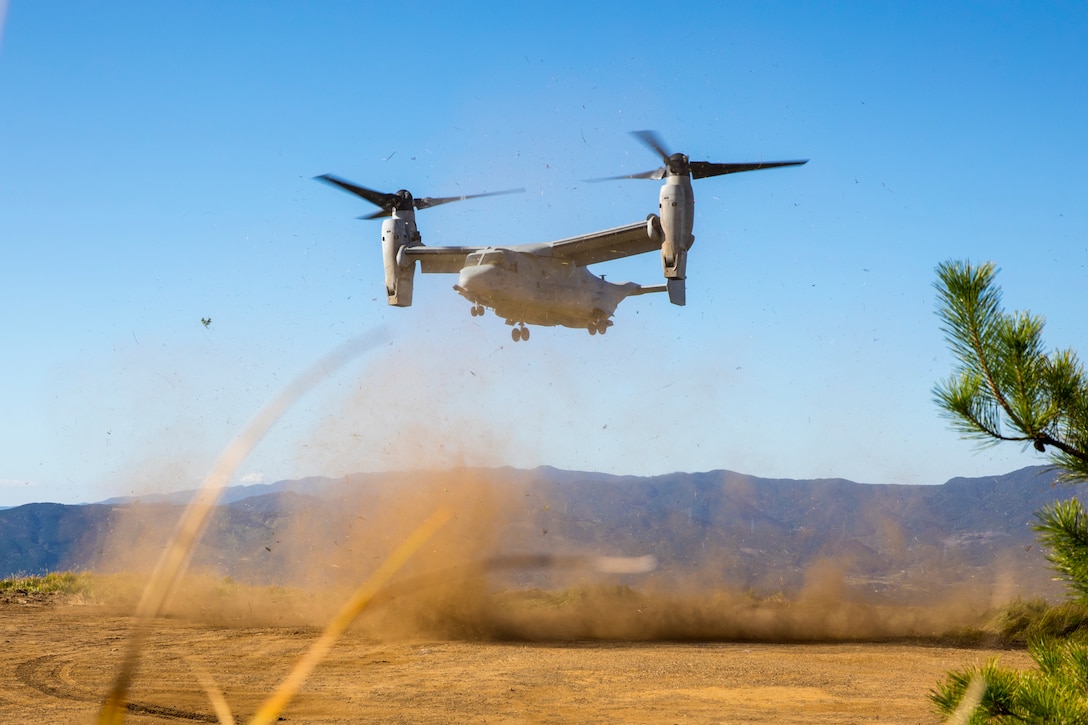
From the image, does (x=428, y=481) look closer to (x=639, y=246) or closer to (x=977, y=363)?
(x=639, y=246)

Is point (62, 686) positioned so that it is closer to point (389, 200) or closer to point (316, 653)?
point (316, 653)

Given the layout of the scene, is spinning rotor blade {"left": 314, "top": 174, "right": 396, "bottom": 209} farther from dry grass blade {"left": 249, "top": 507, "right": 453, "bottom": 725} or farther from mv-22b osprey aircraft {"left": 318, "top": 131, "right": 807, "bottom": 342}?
dry grass blade {"left": 249, "top": 507, "right": 453, "bottom": 725}

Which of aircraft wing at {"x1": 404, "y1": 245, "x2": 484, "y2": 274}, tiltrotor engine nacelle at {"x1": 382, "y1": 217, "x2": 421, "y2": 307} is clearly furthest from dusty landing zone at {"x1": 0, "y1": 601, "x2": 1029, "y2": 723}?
aircraft wing at {"x1": 404, "y1": 245, "x2": 484, "y2": 274}

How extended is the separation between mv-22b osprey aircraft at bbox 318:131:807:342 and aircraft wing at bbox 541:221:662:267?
32mm

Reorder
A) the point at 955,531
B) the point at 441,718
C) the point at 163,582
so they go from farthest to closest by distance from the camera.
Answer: the point at 955,531, the point at 441,718, the point at 163,582

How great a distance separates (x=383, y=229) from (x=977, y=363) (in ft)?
89.6

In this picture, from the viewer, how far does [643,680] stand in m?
17.0

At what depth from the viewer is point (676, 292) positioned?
24359 mm

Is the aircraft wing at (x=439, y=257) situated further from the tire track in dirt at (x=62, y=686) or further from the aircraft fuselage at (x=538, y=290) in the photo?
the tire track in dirt at (x=62, y=686)

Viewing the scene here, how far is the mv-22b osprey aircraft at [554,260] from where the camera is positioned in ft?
80.7

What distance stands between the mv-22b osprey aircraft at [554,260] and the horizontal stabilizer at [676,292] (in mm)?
27

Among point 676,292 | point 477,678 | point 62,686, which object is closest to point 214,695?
point 62,686

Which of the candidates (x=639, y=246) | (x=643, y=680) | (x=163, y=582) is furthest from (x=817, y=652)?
(x=163, y=582)

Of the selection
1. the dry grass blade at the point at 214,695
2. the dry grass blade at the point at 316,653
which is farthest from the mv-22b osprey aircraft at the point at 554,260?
the dry grass blade at the point at 214,695
